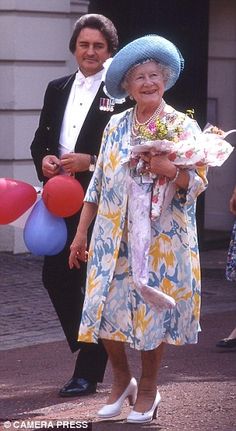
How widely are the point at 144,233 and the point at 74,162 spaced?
921 millimetres

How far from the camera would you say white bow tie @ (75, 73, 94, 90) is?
7.43 m

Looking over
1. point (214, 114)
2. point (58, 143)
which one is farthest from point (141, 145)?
point (214, 114)

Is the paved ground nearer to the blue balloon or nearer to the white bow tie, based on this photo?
the blue balloon

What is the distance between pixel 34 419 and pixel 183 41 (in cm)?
709

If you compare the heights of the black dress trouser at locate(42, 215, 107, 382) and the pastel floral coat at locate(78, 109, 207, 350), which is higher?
the pastel floral coat at locate(78, 109, 207, 350)

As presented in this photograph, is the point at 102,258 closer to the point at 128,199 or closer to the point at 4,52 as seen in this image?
the point at 128,199

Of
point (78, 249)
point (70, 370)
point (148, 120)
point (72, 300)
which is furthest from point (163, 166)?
point (70, 370)

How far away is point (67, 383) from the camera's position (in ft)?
25.0

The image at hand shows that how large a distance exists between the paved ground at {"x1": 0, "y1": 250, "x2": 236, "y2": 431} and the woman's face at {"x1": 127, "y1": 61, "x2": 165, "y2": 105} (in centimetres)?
163

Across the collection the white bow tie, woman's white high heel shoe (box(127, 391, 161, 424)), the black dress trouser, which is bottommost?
woman's white high heel shoe (box(127, 391, 161, 424))

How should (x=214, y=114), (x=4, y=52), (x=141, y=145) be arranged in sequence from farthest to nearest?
1. (x=214, y=114)
2. (x=4, y=52)
3. (x=141, y=145)

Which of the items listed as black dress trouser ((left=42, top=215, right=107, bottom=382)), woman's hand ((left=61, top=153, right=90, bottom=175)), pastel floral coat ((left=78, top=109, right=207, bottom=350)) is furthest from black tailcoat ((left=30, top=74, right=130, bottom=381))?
pastel floral coat ((left=78, top=109, right=207, bottom=350))

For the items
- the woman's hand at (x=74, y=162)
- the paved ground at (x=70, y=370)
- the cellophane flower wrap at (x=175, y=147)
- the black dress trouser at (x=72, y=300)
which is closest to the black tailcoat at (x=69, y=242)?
the black dress trouser at (x=72, y=300)

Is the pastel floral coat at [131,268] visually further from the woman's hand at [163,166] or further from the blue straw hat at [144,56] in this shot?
the blue straw hat at [144,56]
